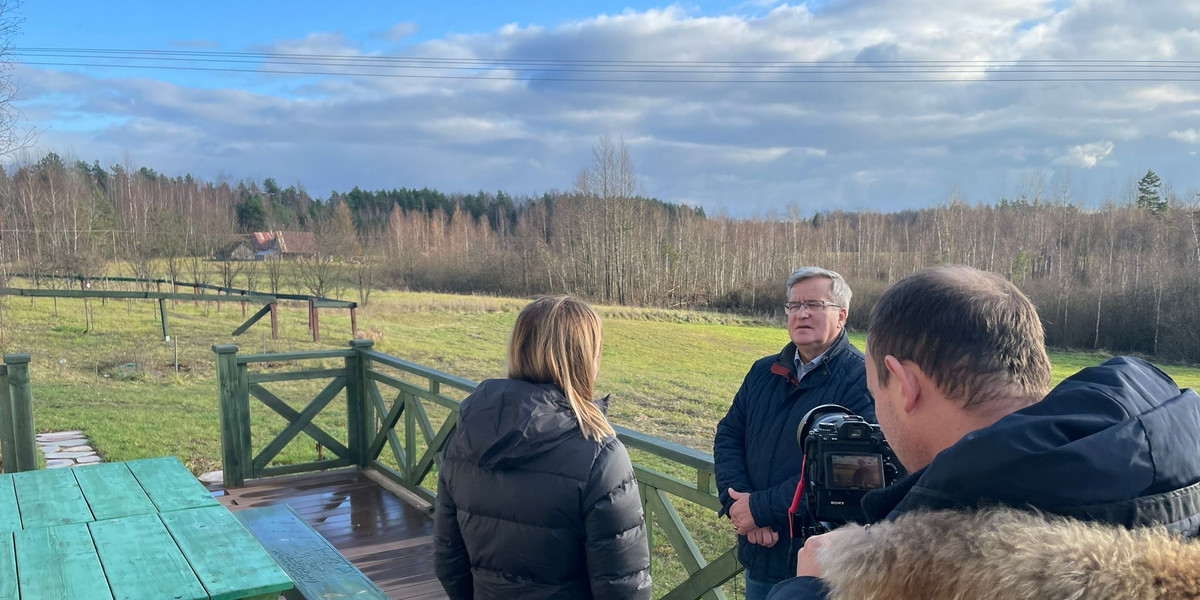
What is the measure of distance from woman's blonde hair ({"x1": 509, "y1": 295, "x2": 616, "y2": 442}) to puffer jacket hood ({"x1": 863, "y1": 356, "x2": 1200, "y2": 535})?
4.00 ft

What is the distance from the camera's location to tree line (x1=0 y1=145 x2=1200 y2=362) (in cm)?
2745

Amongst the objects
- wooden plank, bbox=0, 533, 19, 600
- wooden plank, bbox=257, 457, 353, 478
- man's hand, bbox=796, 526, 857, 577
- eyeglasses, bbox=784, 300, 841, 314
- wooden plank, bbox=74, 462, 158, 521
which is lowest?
wooden plank, bbox=257, 457, 353, 478

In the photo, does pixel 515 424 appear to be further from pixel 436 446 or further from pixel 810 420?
pixel 436 446

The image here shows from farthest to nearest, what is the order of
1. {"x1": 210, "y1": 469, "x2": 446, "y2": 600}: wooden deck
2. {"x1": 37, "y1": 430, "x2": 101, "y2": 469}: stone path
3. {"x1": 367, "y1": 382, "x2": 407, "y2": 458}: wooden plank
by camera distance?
1. {"x1": 37, "y1": 430, "x2": 101, "y2": 469}: stone path
2. {"x1": 367, "y1": 382, "x2": 407, "y2": 458}: wooden plank
3. {"x1": 210, "y1": 469, "x2": 446, "y2": 600}: wooden deck

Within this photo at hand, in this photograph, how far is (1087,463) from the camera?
2.58 ft

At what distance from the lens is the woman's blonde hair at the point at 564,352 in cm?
203

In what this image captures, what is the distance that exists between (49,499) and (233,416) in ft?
9.39

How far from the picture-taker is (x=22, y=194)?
2803 centimetres

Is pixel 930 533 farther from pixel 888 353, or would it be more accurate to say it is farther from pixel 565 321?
pixel 565 321

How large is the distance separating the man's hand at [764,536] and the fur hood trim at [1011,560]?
1626 millimetres

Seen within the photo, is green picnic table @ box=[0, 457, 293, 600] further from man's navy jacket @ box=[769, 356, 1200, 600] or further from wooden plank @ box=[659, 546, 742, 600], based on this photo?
man's navy jacket @ box=[769, 356, 1200, 600]

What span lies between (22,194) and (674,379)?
25289mm

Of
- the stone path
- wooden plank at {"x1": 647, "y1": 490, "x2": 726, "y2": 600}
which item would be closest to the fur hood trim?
wooden plank at {"x1": 647, "y1": 490, "x2": 726, "y2": 600}

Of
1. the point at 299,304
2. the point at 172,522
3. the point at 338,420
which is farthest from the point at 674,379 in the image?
the point at 172,522
